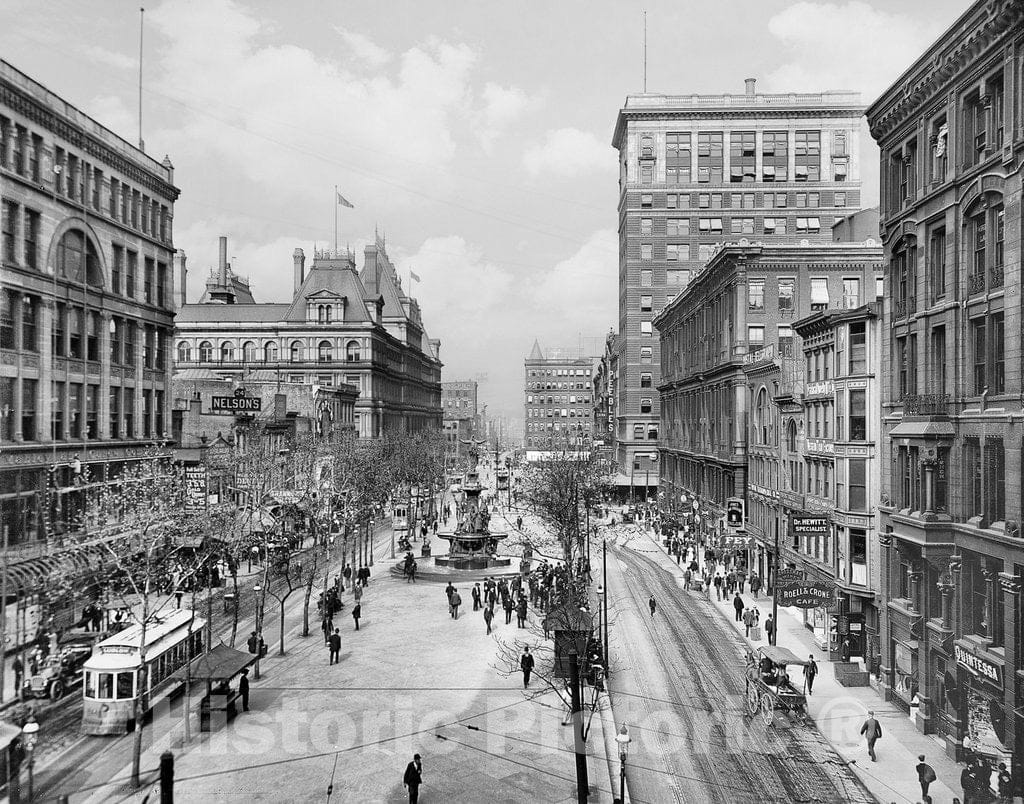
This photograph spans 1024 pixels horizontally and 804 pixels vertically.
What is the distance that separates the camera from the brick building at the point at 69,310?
3703cm

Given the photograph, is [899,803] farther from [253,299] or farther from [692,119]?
[253,299]

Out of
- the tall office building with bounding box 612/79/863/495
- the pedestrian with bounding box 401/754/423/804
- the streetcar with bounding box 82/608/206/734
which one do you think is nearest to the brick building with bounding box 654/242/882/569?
the tall office building with bounding box 612/79/863/495

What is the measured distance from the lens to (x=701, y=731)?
2498cm

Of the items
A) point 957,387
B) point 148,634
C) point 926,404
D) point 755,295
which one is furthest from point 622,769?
point 755,295

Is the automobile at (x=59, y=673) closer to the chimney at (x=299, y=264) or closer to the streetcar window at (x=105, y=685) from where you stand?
the streetcar window at (x=105, y=685)

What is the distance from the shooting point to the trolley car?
86.9 feet

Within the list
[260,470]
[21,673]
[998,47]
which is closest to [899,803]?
[998,47]

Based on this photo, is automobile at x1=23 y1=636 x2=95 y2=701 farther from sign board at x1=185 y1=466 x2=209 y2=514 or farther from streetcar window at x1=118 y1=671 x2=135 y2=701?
sign board at x1=185 y1=466 x2=209 y2=514

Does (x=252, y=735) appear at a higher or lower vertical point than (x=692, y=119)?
lower

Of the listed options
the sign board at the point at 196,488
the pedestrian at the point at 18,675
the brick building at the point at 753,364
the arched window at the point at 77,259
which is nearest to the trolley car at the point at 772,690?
the brick building at the point at 753,364

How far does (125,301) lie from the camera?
47.2 meters

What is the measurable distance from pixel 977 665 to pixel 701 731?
7809mm

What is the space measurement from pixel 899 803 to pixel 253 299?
456ft

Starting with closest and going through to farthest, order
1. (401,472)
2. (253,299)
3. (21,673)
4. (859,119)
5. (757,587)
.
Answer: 1. (21,673)
2. (757,587)
3. (401,472)
4. (859,119)
5. (253,299)
